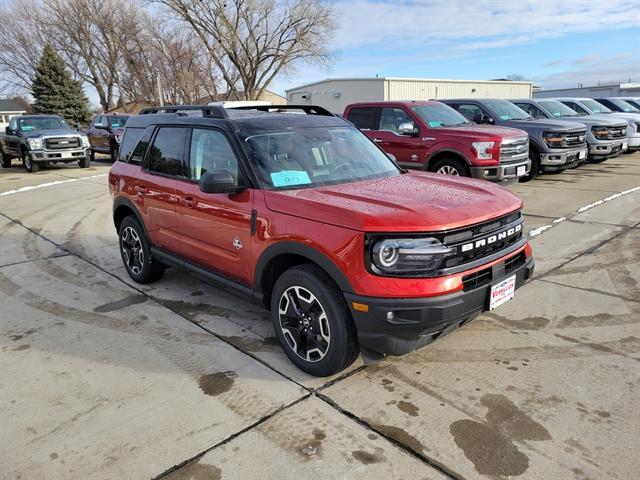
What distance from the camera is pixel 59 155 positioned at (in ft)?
51.5

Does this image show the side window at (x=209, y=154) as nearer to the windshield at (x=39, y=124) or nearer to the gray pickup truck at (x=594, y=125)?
the gray pickup truck at (x=594, y=125)

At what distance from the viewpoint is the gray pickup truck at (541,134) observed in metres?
10.6

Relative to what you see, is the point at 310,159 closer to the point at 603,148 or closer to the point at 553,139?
the point at 553,139

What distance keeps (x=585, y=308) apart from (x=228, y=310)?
3178 millimetres

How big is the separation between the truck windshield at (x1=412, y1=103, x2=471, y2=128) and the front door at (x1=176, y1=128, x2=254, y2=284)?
20.3 feet

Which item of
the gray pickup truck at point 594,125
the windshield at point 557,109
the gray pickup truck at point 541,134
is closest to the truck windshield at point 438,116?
the gray pickup truck at point 541,134

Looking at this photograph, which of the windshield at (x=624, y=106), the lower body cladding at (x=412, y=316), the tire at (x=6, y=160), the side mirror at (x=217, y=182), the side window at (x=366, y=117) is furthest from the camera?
the tire at (x=6, y=160)

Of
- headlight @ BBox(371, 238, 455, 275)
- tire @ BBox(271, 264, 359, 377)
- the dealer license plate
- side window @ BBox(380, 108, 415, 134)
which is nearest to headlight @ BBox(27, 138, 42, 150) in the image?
side window @ BBox(380, 108, 415, 134)

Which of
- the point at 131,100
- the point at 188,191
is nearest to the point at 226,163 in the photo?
the point at 188,191

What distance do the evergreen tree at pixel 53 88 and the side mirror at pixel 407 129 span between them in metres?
44.7

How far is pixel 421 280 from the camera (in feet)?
9.00

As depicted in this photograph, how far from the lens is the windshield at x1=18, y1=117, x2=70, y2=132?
645 inches

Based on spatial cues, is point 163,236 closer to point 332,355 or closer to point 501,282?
point 332,355

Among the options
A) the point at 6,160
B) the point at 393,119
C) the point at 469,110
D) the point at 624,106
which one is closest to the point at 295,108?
the point at 393,119
